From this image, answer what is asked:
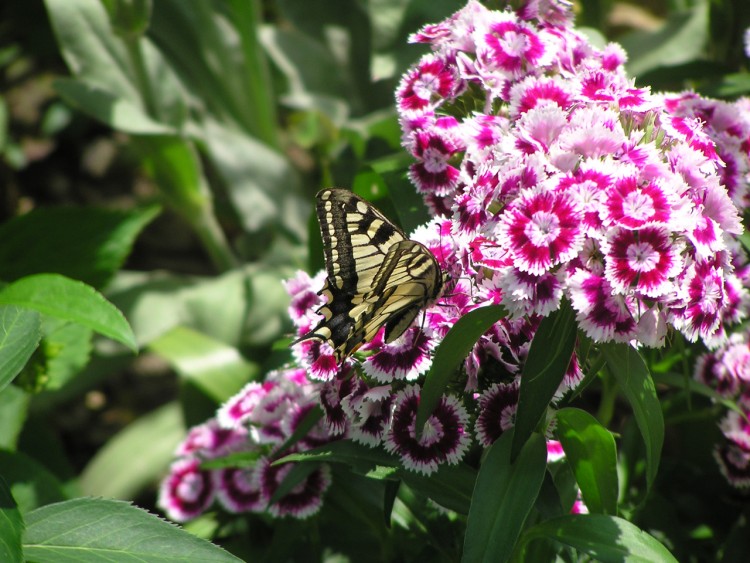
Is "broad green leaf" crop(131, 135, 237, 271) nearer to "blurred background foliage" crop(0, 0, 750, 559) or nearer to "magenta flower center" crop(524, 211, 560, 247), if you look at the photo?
"blurred background foliage" crop(0, 0, 750, 559)

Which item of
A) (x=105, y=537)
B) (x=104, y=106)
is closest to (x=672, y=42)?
(x=104, y=106)

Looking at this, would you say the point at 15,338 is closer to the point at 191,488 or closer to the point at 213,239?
the point at 191,488

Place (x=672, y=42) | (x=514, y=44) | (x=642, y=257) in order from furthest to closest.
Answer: (x=672, y=42) < (x=514, y=44) < (x=642, y=257)

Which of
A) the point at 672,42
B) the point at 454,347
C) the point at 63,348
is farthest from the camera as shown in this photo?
the point at 672,42

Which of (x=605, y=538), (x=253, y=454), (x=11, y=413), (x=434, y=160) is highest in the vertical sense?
(x=434, y=160)

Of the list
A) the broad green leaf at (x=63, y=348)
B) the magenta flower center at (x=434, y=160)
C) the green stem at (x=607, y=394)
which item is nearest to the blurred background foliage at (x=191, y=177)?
the broad green leaf at (x=63, y=348)

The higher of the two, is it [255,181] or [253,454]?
[255,181]

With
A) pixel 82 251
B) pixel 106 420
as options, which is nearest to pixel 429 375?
pixel 82 251
